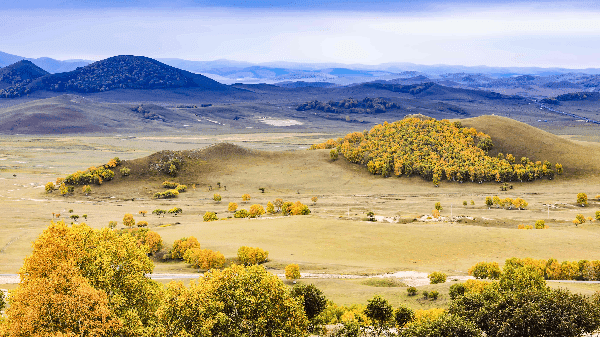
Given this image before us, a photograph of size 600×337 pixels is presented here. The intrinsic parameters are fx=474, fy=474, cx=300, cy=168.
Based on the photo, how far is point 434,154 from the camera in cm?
11969

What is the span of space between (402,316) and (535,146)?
110 meters

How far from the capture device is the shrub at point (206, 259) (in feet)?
169

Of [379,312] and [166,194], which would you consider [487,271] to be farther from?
[166,194]

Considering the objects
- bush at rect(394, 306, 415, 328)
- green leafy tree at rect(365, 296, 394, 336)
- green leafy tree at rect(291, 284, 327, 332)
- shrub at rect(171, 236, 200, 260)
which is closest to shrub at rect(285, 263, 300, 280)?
green leafy tree at rect(291, 284, 327, 332)

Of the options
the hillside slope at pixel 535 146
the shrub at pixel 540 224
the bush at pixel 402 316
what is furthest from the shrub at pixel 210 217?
→ the hillside slope at pixel 535 146

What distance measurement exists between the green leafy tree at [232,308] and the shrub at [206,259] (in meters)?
27.3

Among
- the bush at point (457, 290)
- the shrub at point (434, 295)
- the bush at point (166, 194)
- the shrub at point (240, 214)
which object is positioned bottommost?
the bush at point (166, 194)

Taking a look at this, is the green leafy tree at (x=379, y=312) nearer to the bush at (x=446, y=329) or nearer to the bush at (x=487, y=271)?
the bush at (x=446, y=329)

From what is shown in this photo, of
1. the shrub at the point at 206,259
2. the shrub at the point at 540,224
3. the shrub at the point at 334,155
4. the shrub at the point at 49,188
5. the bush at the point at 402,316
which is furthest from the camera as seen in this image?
the shrub at the point at 334,155

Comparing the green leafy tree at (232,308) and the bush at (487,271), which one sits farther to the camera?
the bush at (487,271)

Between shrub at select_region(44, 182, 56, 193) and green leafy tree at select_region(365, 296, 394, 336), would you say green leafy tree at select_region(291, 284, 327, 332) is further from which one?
shrub at select_region(44, 182, 56, 193)

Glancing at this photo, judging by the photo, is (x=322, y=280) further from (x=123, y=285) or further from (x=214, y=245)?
(x=123, y=285)

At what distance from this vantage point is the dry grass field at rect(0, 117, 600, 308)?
56.3 meters

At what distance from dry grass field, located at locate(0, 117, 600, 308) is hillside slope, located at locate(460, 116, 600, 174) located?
29 centimetres
